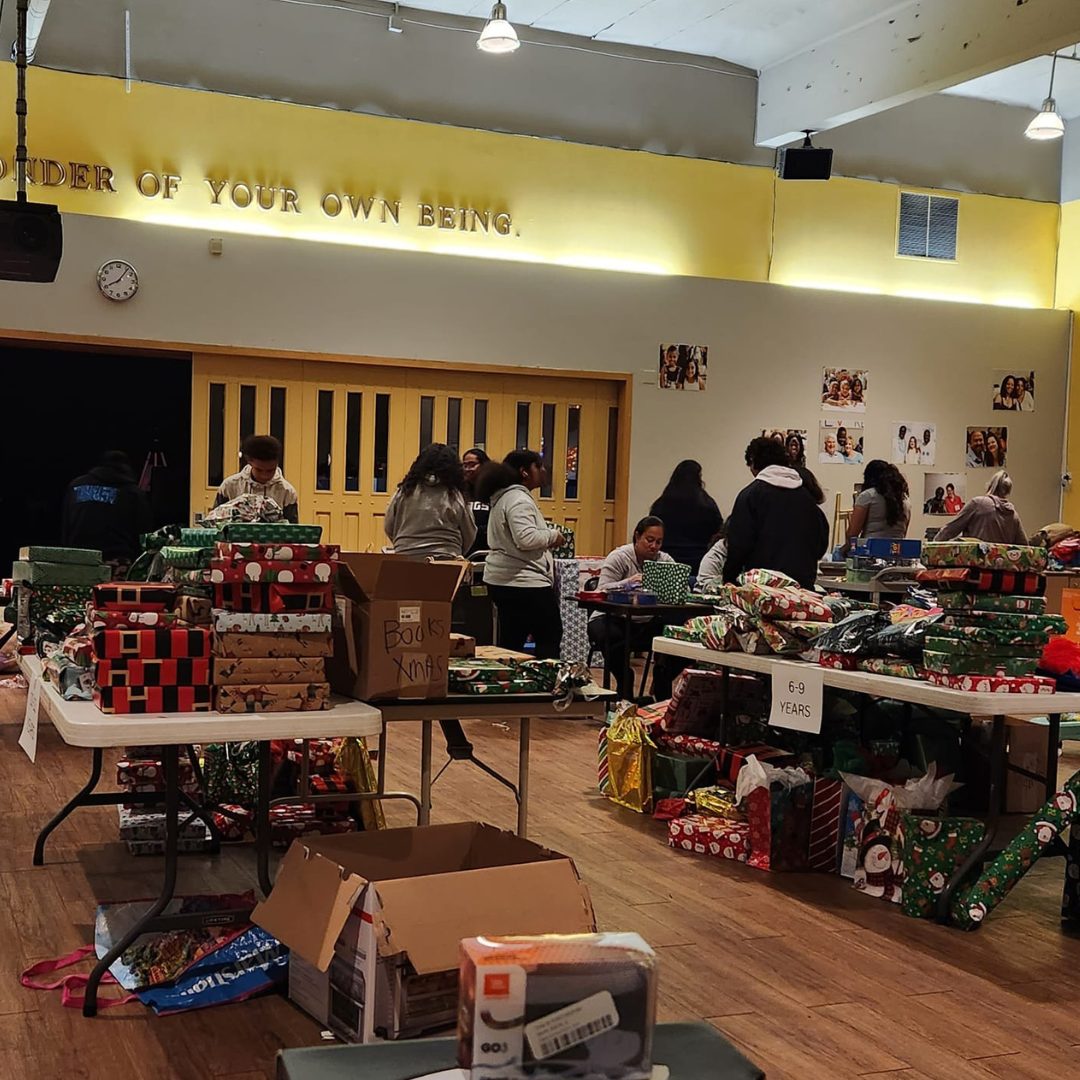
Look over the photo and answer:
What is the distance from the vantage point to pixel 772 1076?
Answer: 283 cm

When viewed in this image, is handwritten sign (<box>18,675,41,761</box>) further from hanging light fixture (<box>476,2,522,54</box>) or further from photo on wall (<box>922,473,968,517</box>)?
photo on wall (<box>922,473,968,517</box>)

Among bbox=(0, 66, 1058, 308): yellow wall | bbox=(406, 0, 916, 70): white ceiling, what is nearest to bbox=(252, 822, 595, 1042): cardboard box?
bbox=(0, 66, 1058, 308): yellow wall

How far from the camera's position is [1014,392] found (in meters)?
12.0

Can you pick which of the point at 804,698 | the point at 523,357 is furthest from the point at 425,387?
the point at 804,698

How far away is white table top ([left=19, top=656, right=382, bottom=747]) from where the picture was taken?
2818 millimetres

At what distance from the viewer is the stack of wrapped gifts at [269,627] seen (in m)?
3.02

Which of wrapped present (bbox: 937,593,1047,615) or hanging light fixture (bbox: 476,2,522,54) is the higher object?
hanging light fixture (bbox: 476,2,522,54)

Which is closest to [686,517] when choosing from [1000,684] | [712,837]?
[712,837]

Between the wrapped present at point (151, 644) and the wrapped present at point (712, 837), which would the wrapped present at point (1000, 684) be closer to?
the wrapped present at point (712, 837)

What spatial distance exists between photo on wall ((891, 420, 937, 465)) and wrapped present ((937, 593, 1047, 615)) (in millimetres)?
7777

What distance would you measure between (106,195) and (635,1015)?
8515 mm

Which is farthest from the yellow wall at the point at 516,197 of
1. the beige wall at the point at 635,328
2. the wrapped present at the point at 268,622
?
the wrapped present at the point at 268,622

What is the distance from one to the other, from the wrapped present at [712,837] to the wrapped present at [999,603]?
1138mm

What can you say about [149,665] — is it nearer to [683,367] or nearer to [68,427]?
[683,367]
